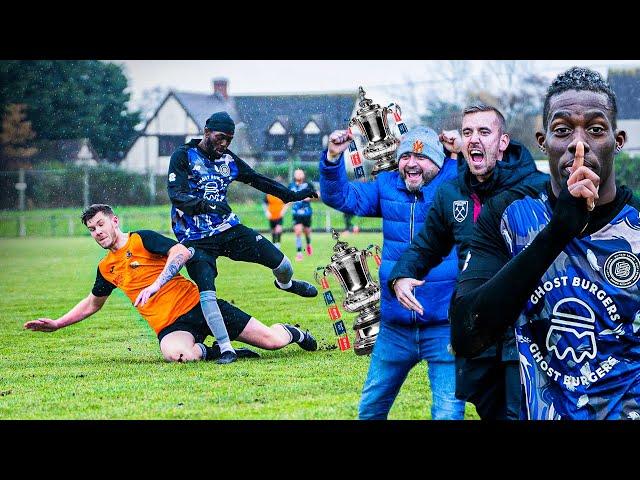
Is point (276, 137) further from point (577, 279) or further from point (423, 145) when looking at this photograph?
point (577, 279)

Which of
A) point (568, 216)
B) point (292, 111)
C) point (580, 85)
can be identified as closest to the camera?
point (568, 216)

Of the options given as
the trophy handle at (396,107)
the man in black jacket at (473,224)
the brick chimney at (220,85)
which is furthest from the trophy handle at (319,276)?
the man in black jacket at (473,224)

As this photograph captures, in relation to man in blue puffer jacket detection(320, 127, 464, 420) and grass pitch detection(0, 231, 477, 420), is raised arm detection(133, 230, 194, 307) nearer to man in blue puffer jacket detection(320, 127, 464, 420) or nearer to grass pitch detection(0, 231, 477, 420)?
grass pitch detection(0, 231, 477, 420)

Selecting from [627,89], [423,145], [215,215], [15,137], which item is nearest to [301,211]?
[215,215]

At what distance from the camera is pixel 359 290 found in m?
5.10

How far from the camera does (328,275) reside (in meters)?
5.19

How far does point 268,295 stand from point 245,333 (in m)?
0.23

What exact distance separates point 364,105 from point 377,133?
16 centimetres

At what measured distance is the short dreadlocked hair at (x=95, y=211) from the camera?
5324 mm

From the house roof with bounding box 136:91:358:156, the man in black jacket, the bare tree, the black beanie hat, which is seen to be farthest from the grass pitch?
the man in black jacket

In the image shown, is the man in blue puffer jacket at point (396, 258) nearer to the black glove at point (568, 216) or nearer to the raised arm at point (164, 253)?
the raised arm at point (164, 253)

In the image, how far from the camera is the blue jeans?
4.30m

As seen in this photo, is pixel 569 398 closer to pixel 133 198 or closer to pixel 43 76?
pixel 133 198

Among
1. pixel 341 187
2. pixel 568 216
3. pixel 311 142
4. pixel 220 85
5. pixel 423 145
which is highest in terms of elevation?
pixel 220 85
